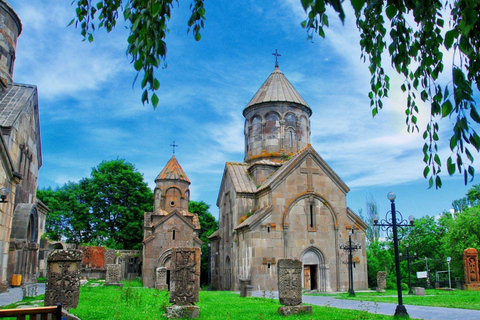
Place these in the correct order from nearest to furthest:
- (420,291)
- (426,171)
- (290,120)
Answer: (426,171), (420,291), (290,120)

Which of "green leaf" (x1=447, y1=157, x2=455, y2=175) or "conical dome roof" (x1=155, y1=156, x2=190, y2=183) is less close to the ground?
"conical dome roof" (x1=155, y1=156, x2=190, y2=183)

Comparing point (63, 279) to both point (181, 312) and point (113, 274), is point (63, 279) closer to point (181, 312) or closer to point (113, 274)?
point (181, 312)

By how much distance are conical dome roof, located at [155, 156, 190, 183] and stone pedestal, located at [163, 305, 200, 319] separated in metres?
20.2

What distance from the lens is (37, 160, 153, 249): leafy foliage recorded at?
116 ft

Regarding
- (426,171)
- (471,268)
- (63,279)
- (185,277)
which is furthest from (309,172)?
(426,171)

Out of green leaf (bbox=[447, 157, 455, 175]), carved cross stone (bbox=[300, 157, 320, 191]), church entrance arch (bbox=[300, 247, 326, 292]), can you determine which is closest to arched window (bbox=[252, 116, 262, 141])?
carved cross stone (bbox=[300, 157, 320, 191])

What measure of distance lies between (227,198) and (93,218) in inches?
751

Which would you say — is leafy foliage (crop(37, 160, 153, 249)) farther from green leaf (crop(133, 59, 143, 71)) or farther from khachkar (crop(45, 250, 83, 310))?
green leaf (crop(133, 59, 143, 71))

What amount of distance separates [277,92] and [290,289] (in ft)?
48.7

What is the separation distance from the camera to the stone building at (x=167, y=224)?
24875 mm

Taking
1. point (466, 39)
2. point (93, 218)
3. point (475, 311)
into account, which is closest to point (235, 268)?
point (475, 311)

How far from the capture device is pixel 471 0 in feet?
8.15

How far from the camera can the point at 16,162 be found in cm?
1356

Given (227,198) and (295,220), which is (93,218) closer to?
(227,198)
